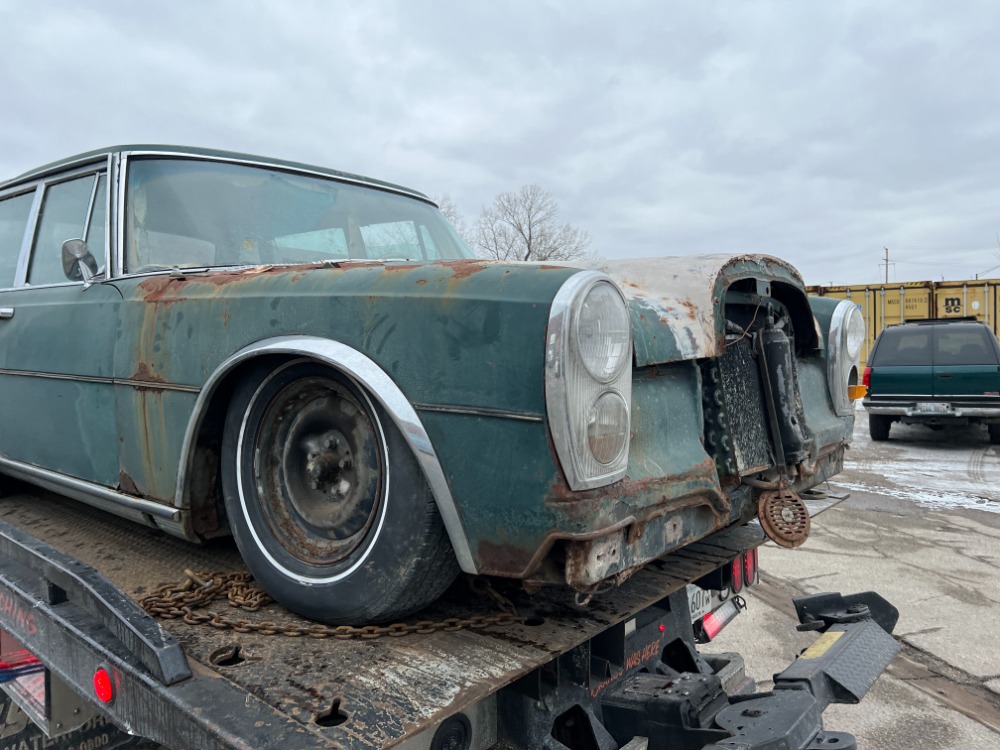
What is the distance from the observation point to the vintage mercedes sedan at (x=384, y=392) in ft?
5.18

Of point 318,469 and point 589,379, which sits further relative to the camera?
point 318,469

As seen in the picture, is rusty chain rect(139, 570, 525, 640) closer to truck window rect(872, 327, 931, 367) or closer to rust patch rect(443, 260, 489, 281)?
rust patch rect(443, 260, 489, 281)

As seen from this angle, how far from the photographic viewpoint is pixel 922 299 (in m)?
16.5

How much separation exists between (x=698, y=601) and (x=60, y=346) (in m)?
2.48

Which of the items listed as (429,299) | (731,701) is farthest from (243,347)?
(731,701)

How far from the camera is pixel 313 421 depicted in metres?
1.93

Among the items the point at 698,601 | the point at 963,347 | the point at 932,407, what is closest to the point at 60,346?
the point at 698,601

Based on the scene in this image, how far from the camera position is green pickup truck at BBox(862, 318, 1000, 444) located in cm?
941

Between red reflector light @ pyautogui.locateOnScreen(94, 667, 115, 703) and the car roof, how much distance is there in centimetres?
186

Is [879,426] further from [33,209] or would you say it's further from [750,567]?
[33,209]

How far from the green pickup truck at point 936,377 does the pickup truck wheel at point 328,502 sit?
976 cm

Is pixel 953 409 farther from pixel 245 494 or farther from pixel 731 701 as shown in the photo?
pixel 245 494

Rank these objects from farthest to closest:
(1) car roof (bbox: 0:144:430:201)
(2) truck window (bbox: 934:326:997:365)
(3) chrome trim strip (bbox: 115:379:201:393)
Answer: (2) truck window (bbox: 934:326:997:365) < (1) car roof (bbox: 0:144:430:201) < (3) chrome trim strip (bbox: 115:379:201:393)

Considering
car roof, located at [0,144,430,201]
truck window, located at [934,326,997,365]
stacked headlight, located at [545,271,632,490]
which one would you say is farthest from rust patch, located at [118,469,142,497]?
truck window, located at [934,326,997,365]
